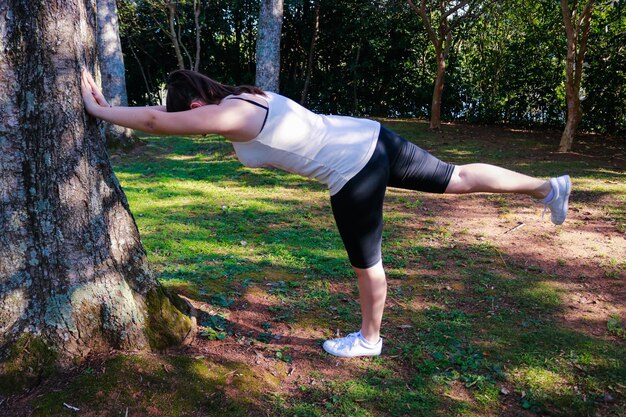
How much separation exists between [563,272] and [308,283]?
2.17 meters

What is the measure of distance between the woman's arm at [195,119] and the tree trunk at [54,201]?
213mm

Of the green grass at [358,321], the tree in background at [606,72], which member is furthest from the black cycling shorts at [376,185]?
the tree in background at [606,72]

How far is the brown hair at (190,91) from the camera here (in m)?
2.35

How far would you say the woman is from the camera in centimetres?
226

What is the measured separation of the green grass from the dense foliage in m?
6.44

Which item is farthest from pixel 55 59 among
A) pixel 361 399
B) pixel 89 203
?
pixel 361 399

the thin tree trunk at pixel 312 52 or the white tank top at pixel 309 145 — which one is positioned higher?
the thin tree trunk at pixel 312 52

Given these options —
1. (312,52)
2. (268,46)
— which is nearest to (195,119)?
(268,46)

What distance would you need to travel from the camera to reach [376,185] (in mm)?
2477

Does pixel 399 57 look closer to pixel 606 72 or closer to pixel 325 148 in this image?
pixel 606 72

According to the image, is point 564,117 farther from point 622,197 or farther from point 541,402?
point 541,402

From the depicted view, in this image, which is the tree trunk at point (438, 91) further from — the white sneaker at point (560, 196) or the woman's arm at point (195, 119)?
the woman's arm at point (195, 119)

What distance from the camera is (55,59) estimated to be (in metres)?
2.26

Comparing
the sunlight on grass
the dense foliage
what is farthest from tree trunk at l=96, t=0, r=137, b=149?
the dense foliage
